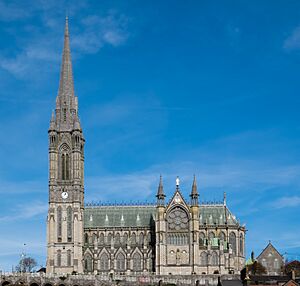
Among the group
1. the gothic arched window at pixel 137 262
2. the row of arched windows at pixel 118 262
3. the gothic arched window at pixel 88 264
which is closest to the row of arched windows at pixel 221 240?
the gothic arched window at pixel 137 262

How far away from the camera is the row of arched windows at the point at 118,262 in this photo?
18200 centimetres

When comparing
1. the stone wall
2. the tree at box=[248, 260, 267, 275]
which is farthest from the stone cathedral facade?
the stone wall

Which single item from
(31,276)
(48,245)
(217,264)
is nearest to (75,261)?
(48,245)

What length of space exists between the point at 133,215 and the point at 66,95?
32353 mm

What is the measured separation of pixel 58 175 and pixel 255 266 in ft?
160

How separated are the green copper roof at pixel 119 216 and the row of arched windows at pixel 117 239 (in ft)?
8.09

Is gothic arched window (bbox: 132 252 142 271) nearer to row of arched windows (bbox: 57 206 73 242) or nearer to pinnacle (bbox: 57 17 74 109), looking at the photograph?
row of arched windows (bbox: 57 206 73 242)

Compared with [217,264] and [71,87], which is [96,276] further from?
[71,87]

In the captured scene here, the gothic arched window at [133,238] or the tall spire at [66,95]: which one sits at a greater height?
the tall spire at [66,95]

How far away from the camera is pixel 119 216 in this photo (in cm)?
19088

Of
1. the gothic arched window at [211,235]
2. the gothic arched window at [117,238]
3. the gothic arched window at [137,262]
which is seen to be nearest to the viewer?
the gothic arched window at [137,262]

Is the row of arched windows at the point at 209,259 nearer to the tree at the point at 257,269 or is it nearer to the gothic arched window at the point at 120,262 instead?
the tree at the point at 257,269

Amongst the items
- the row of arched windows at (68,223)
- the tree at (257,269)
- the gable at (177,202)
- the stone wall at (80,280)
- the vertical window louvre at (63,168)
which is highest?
the vertical window louvre at (63,168)

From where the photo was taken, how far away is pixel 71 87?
193 m
